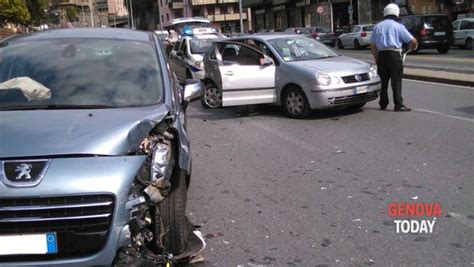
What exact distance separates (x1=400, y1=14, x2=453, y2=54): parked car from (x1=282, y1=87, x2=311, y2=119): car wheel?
722 inches

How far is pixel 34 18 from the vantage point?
79.4 metres

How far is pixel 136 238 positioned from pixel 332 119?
7303mm

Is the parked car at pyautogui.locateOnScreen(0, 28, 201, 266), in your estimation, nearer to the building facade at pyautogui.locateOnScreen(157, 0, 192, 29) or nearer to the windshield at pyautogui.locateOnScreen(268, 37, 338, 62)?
the windshield at pyautogui.locateOnScreen(268, 37, 338, 62)

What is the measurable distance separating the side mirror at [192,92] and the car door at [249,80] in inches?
208

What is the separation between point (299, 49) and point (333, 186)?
5620 millimetres

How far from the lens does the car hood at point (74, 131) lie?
3.34m

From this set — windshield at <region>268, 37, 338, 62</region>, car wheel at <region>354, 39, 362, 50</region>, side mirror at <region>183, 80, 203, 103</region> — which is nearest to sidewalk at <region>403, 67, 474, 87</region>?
windshield at <region>268, 37, 338, 62</region>

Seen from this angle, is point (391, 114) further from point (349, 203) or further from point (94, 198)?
point (94, 198)

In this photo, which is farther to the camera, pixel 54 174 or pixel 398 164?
pixel 398 164

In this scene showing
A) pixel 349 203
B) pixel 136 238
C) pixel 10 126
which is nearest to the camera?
pixel 136 238

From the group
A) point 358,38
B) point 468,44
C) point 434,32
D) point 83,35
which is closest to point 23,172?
point 83,35

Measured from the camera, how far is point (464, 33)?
28.0 metres

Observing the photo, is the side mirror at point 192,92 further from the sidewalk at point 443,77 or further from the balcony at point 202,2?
the balcony at point 202,2

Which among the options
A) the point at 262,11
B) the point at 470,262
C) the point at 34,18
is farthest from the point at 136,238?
the point at 34,18
